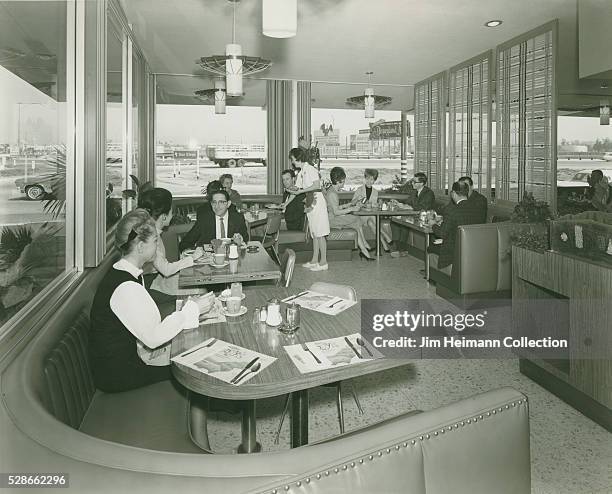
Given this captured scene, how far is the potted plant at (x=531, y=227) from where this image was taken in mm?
3537

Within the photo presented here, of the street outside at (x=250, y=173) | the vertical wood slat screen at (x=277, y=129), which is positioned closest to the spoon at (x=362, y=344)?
the street outside at (x=250, y=173)

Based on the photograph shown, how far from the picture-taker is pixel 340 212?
7.65 m

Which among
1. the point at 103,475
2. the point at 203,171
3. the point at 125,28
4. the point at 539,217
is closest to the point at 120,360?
the point at 103,475

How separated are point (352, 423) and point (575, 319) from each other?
149cm

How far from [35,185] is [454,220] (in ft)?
13.8

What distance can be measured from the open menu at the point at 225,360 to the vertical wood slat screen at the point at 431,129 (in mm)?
7825

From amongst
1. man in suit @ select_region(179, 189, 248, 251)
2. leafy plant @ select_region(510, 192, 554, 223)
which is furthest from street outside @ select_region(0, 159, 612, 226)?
leafy plant @ select_region(510, 192, 554, 223)

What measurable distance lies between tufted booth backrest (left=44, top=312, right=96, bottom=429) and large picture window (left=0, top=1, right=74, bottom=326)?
0.25m

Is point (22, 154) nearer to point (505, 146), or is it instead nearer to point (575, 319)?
point (575, 319)

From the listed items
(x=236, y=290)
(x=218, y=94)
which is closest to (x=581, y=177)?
(x=218, y=94)

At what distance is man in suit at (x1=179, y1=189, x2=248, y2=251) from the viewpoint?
4.82 meters

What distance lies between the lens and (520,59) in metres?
6.73

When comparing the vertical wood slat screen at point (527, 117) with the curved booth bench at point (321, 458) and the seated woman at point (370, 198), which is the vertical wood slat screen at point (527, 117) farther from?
the curved booth bench at point (321, 458)

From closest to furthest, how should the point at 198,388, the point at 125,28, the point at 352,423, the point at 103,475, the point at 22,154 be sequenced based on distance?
the point at 103,475
the point at 198,388
the point at 22,154
the point at 352,423
the point at 125,28
